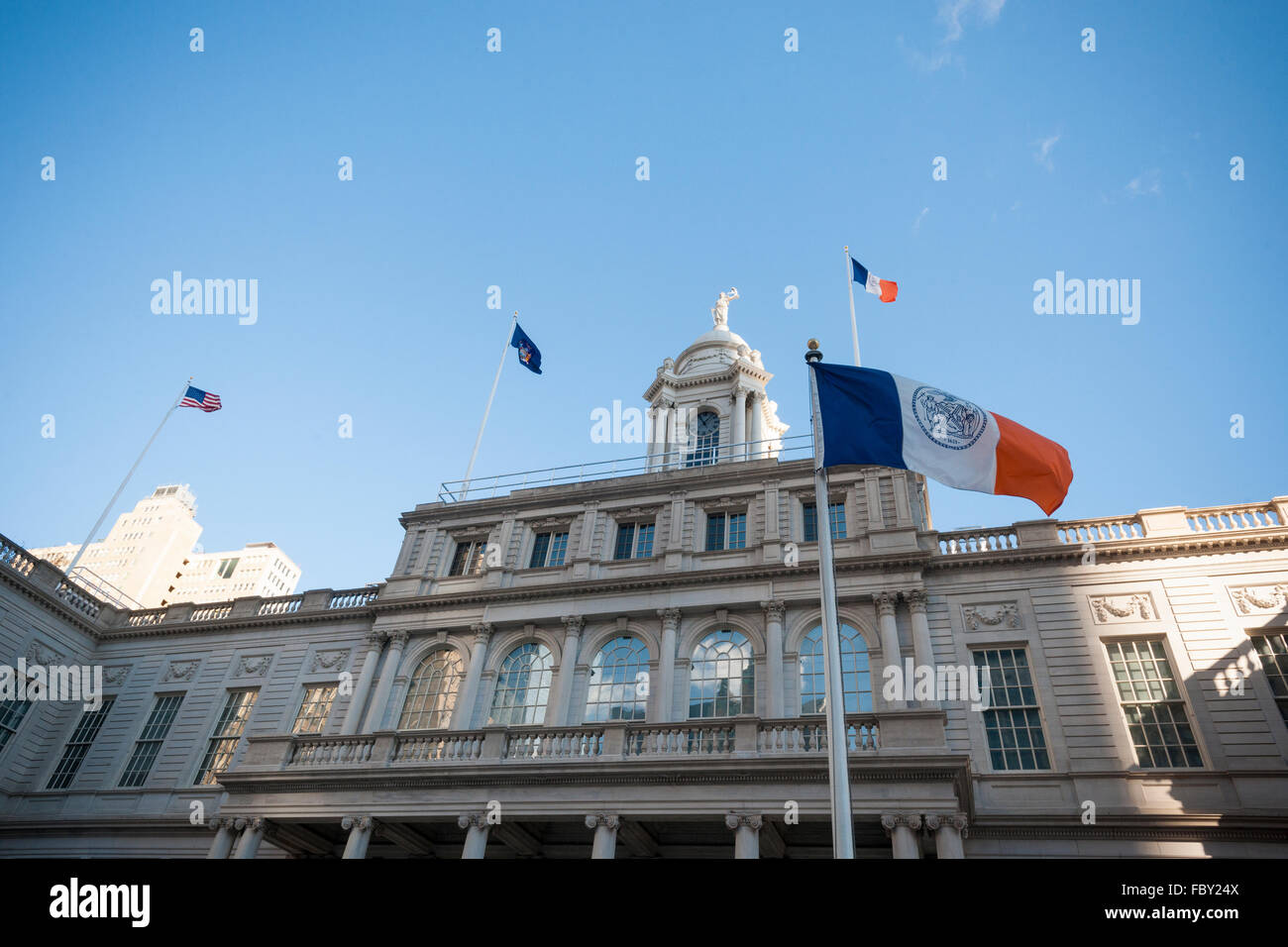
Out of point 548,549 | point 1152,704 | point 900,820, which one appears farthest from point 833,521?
point 900,820

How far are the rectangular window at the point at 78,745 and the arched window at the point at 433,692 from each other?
516 inches

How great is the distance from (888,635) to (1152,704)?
257 inches

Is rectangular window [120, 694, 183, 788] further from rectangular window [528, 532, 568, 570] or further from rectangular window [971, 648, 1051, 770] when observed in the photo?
rectangular window [971, 648, 1051, 770]

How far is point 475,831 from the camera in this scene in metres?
19.7

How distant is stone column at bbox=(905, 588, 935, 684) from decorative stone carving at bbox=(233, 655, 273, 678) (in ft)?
73.2

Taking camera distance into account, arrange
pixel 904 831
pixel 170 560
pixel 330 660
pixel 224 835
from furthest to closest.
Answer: pixel 170 560 → pixel 330 660 → pixel 224 835 → pixel 904 831

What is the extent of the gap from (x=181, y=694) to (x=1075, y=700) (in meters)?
29.7

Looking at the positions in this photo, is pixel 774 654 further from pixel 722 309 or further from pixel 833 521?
pixel 722 309

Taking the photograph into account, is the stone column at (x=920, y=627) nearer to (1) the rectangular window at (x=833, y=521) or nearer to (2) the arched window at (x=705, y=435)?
(1) the rectangular window at (x=833, y=521)

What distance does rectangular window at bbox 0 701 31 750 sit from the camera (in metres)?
27.9

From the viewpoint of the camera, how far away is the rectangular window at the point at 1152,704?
1920 centimetres

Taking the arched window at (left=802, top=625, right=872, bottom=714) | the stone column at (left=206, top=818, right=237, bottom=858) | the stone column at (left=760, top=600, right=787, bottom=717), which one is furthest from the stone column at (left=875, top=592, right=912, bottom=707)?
the stone column at (left=206, top=818, right=237, bottom=858)

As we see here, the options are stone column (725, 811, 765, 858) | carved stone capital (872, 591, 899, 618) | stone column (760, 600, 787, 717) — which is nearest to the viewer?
stone column (725, 811, 765, 858)
